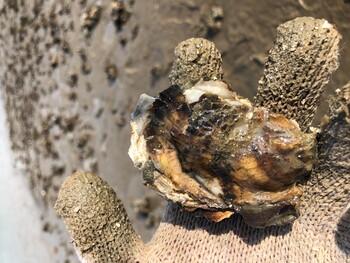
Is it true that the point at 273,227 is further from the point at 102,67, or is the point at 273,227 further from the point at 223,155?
the point at 102,67

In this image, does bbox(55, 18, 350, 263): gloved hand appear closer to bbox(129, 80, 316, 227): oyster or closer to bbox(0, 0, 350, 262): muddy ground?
bbox(129, 80, 316, 227): oyster

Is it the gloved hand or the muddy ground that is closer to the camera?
the gloved hand

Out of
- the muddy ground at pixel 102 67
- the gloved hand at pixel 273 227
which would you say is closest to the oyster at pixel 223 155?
the gloved hand at pixel 273 227

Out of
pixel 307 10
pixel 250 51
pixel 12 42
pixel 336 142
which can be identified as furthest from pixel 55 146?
pixel 336 142

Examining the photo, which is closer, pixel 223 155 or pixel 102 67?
pixel 223 155

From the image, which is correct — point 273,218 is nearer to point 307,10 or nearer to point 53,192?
point 307,10

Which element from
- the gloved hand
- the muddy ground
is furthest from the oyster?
the muddy ground

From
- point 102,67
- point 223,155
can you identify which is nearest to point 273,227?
point 223,155
